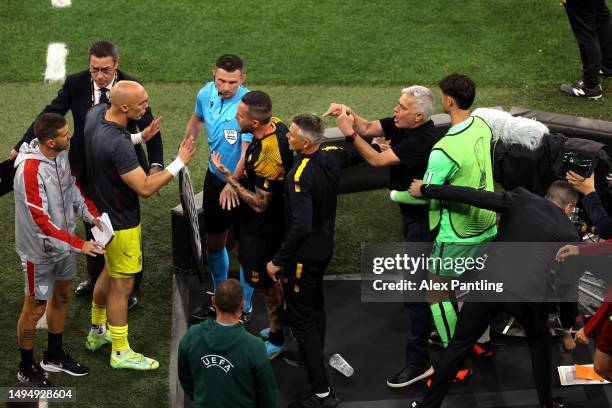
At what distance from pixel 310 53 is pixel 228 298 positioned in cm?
625

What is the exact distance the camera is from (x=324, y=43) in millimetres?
10961

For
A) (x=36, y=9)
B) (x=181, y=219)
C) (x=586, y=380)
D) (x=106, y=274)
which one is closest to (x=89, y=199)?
(x=106, y=274)

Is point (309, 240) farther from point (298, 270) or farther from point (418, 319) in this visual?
point (418, 319)

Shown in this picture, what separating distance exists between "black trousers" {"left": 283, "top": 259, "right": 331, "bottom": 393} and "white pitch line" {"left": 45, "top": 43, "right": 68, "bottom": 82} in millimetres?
5127

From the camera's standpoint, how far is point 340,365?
22.3 ft

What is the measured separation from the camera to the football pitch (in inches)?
382

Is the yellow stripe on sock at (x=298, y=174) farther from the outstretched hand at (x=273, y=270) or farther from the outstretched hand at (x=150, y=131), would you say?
the outstretched hand at (x=150, y=131)

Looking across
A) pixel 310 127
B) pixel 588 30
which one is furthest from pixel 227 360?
pixel 588 30

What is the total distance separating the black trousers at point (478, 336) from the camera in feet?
19.5

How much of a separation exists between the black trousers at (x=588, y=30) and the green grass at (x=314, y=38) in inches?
22.4

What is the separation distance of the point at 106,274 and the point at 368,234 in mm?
2452

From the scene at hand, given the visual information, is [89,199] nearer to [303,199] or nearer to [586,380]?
[303,199]

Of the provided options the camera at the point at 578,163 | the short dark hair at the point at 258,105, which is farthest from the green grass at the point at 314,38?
the short dark hair at the point at 258,105

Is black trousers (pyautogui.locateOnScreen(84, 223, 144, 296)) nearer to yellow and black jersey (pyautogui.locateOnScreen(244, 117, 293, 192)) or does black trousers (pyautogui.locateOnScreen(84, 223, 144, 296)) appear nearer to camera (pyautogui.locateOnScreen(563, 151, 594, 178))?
yellow and black jersey (pyautogui.locateOnScreen(244, 117, 293, 192))
